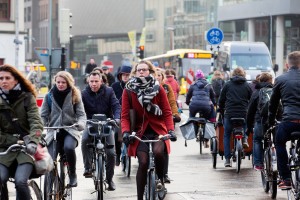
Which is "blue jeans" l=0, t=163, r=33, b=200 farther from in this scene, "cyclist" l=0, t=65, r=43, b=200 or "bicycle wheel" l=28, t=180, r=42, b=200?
"bicycle wheel" l=28, t=180, r=42, b=200

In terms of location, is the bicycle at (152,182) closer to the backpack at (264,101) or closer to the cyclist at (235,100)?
the backpack at (264,101)

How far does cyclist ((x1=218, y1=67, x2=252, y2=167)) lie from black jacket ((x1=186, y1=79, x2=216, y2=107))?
4397 millimetres

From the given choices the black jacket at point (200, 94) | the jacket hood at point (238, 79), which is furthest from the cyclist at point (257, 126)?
the black jacket at point (200, 94)

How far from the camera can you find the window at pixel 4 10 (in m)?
61.9

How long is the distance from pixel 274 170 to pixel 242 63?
34718 mm

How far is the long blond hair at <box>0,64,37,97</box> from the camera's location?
30.4 ft

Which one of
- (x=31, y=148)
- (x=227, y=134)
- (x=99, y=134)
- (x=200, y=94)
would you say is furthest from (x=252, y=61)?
(x=31, y=148)

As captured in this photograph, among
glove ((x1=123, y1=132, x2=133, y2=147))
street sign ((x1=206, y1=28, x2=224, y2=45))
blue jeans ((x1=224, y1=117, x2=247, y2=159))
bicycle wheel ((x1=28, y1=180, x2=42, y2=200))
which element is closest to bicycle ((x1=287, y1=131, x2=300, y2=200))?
glove ((x1=123, y1=132, x2=133, y2=147))

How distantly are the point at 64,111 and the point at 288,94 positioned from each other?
2.89m

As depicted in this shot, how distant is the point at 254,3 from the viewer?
85.8 meters

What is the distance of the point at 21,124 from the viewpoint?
9.20 m

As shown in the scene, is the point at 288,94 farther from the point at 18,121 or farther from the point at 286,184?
the point at 18,121

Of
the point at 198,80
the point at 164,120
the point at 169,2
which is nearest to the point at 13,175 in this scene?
the point at 164,120

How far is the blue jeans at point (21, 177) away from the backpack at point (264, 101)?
5360mm
